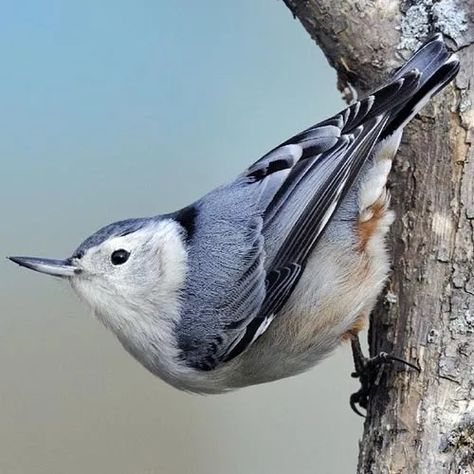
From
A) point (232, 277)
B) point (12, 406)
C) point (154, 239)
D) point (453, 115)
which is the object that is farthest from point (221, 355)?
point (12, 406)

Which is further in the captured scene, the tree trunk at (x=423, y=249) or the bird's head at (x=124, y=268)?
the bird's head at (x=124, y=268)

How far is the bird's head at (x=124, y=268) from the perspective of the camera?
1.37m

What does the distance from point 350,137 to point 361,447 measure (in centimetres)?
49

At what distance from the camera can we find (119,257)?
138 cm

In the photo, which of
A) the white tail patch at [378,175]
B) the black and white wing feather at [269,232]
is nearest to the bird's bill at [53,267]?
A: the black and white wing feather at [269,232]

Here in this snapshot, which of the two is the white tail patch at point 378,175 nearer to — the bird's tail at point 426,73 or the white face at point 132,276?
the bird's tail at point 426,73

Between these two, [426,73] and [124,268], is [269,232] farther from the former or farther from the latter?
[426,73]

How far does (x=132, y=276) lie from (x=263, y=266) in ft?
0.70

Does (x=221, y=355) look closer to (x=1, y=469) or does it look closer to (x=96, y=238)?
(x=96, y=238)

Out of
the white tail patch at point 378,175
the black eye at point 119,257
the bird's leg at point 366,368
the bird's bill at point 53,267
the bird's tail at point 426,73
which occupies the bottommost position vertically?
the bird's leg at point 366,368

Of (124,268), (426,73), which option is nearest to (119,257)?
(124,268)

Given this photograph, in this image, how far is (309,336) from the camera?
1392 millimetres

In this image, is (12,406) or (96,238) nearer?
(96,238)

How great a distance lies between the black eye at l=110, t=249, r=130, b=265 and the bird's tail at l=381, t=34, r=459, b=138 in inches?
18.0
